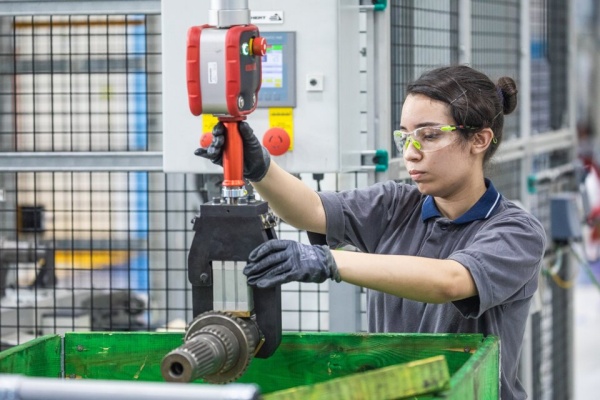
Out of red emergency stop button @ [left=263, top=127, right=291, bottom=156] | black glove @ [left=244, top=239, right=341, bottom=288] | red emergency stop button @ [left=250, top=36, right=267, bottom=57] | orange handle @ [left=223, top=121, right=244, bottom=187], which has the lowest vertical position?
black glove @ [left=244, top=239, right=341, bottom=288]

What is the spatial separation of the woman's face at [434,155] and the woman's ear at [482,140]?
27 millimetres

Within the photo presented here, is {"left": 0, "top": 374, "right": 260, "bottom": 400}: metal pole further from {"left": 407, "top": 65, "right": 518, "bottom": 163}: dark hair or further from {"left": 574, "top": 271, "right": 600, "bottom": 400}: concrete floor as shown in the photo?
{"left": 574, "top": 271, "right": 600, "bottom": 400}: concrete floor

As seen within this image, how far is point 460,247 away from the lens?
2.46m

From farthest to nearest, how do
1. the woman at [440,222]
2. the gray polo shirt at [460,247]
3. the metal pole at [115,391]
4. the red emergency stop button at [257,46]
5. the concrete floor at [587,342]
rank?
1. the concrete floor at [587,342]
2. the gray polo shirt at [460,247]
3. the woman at [440,222]
4. the red emergency stop button at [257,46]
5. the metal pole at [115,391]

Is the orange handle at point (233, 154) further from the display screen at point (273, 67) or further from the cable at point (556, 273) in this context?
the cable at point (556, 273)

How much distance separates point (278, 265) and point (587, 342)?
24.4 ft

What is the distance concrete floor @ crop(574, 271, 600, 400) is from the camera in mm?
7332

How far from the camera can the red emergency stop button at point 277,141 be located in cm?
337

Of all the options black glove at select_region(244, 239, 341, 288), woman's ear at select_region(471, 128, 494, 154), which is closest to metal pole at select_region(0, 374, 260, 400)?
black glove at select_region(244, 239, 341, 288)

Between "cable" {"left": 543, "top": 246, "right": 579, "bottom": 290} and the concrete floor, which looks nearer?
"cable" {"left": 543, "top": 246, "right": 579, "bottom": 290}

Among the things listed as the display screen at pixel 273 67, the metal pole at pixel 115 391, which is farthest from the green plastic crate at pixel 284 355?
the display screen at pixel 273 67

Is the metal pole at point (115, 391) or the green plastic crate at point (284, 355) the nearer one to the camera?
the metal pole at point (115, 391)

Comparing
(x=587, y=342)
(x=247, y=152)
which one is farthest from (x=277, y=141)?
(x=587, y=342)

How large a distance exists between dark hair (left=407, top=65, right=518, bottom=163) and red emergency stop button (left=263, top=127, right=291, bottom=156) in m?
0.94
